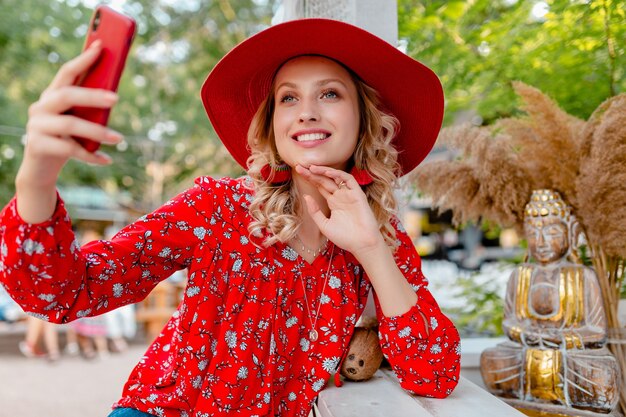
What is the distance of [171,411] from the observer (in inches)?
65.9

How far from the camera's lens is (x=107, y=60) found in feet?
3.15

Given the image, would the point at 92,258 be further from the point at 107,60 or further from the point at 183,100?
the point at 183,100

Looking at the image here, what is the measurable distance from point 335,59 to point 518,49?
152 cm

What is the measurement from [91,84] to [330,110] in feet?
3.07

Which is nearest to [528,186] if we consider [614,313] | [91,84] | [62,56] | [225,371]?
[614,313]

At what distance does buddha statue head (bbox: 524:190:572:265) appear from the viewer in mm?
2021

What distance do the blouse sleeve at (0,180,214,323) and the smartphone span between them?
0.28 metres

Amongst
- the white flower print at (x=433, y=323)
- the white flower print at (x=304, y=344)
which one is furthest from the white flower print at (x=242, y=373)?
the white flower print at (x=433, y=323)

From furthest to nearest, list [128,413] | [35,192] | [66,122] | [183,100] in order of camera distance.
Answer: [183,100] → [128,413] → [35,192] → [66,122]

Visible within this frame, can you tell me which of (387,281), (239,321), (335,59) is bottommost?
(239,321)

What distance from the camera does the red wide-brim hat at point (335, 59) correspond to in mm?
1746

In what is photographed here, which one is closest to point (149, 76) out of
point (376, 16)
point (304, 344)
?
point (376, 16)

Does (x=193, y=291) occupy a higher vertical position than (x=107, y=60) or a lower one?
lower

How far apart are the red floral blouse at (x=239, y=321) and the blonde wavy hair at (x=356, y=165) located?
0.07 meters
